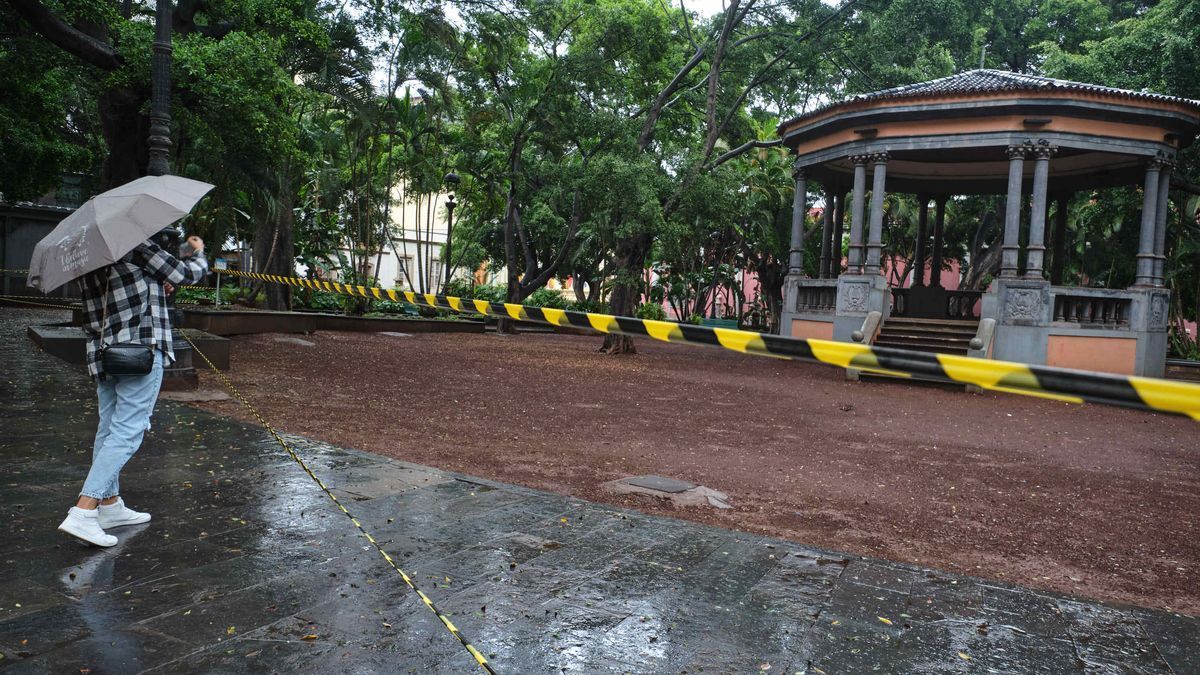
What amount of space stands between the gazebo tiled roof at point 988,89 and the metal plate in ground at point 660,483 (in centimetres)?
1341

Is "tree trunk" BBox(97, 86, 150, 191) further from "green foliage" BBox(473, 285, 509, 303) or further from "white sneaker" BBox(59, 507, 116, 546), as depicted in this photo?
"green foliage" BBox(473, 285, 509, 303)

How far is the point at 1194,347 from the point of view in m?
26.6

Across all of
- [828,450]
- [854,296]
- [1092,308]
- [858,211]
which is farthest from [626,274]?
[828,450]

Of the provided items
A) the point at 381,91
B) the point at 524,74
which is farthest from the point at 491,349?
Answer: the point at 381,91

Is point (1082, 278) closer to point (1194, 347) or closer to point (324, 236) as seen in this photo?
point (1194, 347)

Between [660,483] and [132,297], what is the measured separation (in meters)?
3.92

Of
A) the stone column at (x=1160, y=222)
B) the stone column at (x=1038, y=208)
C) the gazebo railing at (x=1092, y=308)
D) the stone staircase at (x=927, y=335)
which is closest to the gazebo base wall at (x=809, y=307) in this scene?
the stone staircase at (x=927, y=335)

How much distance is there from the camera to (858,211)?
19.1 metres

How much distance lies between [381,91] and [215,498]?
19888 mm

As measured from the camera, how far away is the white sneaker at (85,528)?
4207mm

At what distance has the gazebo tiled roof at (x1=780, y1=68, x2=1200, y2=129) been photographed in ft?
54.3

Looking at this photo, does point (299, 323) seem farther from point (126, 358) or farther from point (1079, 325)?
point (1079, 325)

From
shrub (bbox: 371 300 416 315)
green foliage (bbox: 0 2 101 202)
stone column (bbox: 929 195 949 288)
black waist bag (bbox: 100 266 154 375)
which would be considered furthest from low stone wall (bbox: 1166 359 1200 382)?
shrub (bbox: 371 300 416 315)

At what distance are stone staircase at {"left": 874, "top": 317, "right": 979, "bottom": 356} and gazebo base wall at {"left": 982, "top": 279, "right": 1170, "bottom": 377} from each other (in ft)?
2.16
